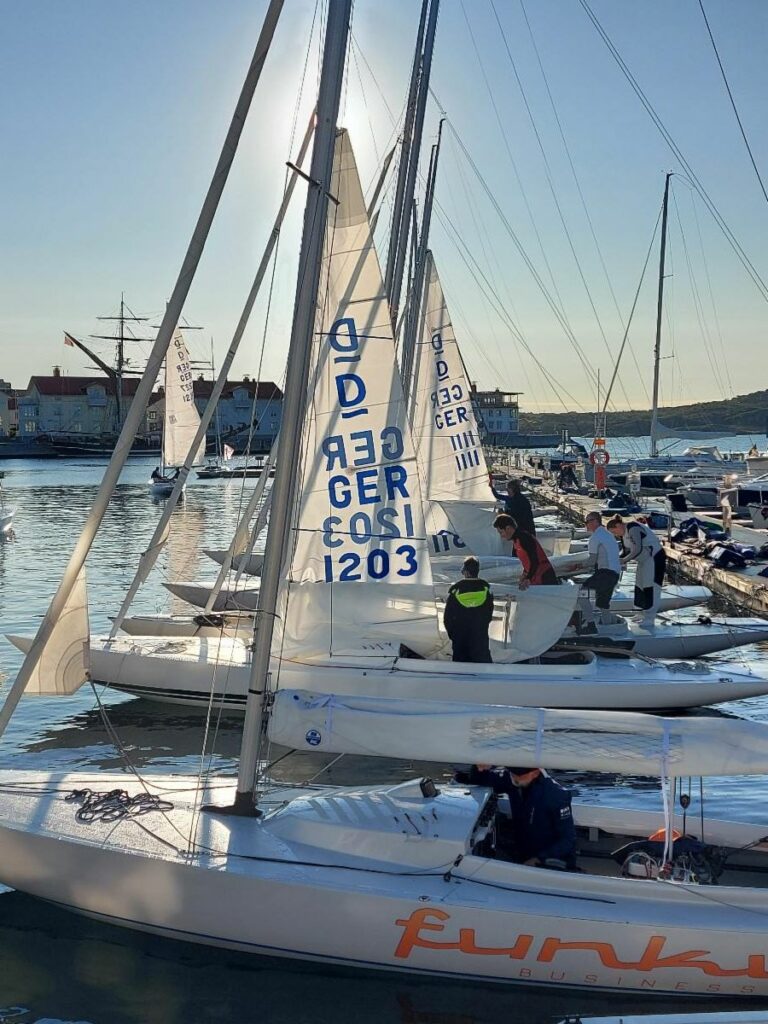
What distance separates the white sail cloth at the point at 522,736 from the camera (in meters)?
7.49

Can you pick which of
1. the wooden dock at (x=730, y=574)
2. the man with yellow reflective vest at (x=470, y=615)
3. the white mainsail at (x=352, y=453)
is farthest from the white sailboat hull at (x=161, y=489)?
the white mainsail at (x=352, y=453)

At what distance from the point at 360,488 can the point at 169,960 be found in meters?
5.33

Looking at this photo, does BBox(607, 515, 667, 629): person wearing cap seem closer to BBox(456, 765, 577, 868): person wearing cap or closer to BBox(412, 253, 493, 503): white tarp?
BBox(412, 253, 493, 503): white tarp

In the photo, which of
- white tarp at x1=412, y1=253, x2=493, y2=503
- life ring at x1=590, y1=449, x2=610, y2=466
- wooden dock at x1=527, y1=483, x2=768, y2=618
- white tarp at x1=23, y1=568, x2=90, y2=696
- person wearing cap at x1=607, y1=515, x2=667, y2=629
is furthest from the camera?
life ring at x1=590, y1=449, x2=610, y2=466

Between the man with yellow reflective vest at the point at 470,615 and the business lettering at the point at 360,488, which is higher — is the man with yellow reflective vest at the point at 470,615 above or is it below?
below

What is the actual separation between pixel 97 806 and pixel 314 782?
409 centimetres

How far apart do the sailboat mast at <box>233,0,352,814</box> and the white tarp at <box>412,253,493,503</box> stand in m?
14.3

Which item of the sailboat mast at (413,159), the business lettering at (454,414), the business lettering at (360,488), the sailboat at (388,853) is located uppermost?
the sailboat mast at (413,159)

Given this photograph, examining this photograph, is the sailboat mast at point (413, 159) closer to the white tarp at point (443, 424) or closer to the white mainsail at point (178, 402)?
the white tarp at point (443, 424)

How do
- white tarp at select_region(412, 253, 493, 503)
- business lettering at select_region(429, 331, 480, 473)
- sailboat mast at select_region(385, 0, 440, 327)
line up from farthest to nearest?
1. business lettering at select_region(429, 331, 480, 473)
2. white tarp at select_region(412, 253, 493, 503)
3. sailboat mast at select_region(385, 0, 440, 327)

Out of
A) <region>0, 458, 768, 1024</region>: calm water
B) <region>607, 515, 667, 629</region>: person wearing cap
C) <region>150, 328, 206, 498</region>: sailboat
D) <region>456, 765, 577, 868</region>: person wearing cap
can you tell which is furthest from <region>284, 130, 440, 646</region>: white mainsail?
<region>150, 328, 206, 498</region>: sailboat

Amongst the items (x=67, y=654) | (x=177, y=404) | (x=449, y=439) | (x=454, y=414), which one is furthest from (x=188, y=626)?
(x=177, y=404)

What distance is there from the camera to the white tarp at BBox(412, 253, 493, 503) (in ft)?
75.2

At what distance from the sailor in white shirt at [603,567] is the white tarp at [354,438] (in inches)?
189
